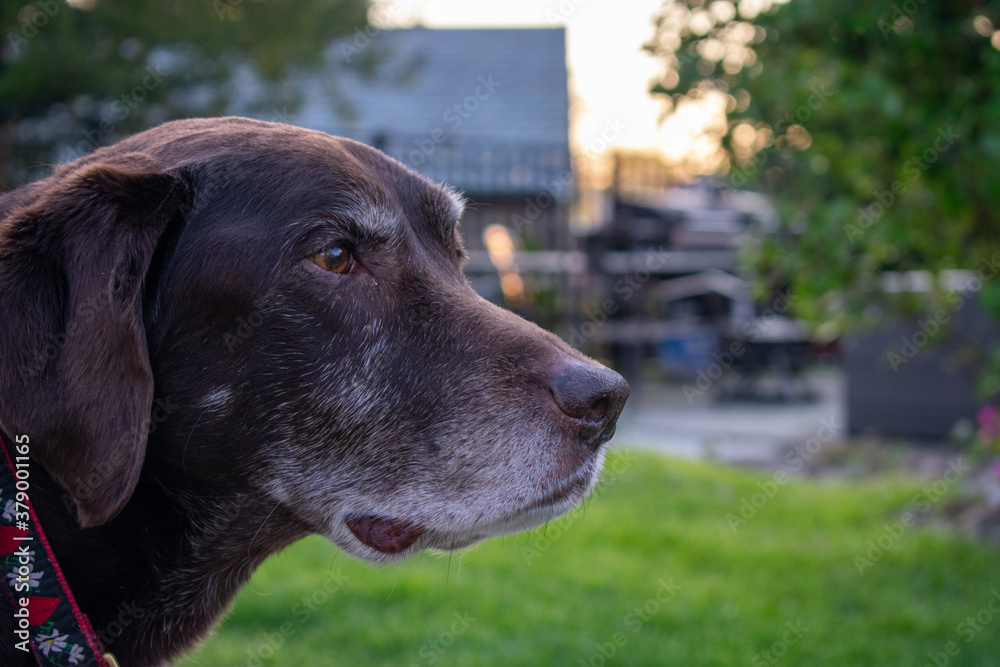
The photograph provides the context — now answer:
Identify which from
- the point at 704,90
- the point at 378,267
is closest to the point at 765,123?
the point at 704,90

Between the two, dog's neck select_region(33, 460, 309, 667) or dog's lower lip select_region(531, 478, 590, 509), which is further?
dog's lower lip select_region(531, 478, 590, 509)

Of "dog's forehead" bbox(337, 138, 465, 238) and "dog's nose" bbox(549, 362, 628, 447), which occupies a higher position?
"dog's forehead" bbox(337, 138, 465, 238)

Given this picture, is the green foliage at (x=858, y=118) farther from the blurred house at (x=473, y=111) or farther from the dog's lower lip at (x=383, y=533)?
the blurred house at (x=473, y=111)

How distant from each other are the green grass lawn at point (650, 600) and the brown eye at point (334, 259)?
2057mm

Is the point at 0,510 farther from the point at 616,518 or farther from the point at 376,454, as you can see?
the point at 616,518

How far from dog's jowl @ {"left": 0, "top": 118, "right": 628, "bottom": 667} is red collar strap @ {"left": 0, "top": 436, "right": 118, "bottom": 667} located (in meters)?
0.12

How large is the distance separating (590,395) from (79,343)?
1169 mm

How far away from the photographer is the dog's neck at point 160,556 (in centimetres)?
198

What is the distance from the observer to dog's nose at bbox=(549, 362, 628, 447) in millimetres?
2078

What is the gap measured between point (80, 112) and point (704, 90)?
18.7 feet

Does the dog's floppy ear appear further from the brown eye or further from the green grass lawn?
the green grass lawn

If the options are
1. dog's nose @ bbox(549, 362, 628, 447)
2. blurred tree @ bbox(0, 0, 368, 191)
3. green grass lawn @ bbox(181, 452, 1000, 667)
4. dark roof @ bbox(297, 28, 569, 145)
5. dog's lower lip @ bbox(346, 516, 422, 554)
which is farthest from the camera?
dark roof @ bbox(297, 28, 569, 145)

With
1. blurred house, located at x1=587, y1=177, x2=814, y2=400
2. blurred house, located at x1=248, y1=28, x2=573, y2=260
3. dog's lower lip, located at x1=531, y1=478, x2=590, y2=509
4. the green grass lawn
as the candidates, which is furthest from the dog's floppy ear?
blurred house, located at x1=587, y1=177, x2=814, y2=400

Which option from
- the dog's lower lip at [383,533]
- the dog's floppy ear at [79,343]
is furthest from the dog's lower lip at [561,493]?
the dog's floppy ear at [79,343]
